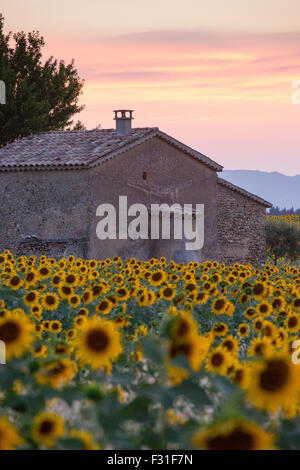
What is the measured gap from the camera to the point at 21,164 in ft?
84.1

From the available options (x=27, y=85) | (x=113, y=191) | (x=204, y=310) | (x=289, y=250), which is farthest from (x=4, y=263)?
(x=27, y=85)

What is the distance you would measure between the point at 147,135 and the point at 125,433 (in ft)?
77.1

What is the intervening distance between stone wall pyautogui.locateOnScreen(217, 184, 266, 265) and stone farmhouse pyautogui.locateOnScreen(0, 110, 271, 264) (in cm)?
7

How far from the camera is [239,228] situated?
30625 mm

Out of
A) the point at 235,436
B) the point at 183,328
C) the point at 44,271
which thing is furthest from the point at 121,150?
the point at 235,436

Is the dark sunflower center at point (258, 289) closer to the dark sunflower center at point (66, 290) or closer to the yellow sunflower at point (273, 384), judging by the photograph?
the dark sunflower center at point (66, 290)

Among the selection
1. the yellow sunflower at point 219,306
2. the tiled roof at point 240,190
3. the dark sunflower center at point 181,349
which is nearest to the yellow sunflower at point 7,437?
the dark sunflower center at point 181,349

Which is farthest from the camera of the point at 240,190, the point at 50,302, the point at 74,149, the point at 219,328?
the point at 240,190

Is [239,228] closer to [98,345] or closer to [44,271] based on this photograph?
[44,271]

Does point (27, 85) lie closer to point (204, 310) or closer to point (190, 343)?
point (204, 310)

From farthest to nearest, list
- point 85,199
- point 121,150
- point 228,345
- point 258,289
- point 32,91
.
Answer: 1. point 32,91
2. point 121,150
3. point 85,199
4. point 258,289
5. point 228,345

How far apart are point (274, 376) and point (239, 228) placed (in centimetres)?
2726

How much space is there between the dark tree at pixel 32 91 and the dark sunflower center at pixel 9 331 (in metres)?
37.1
